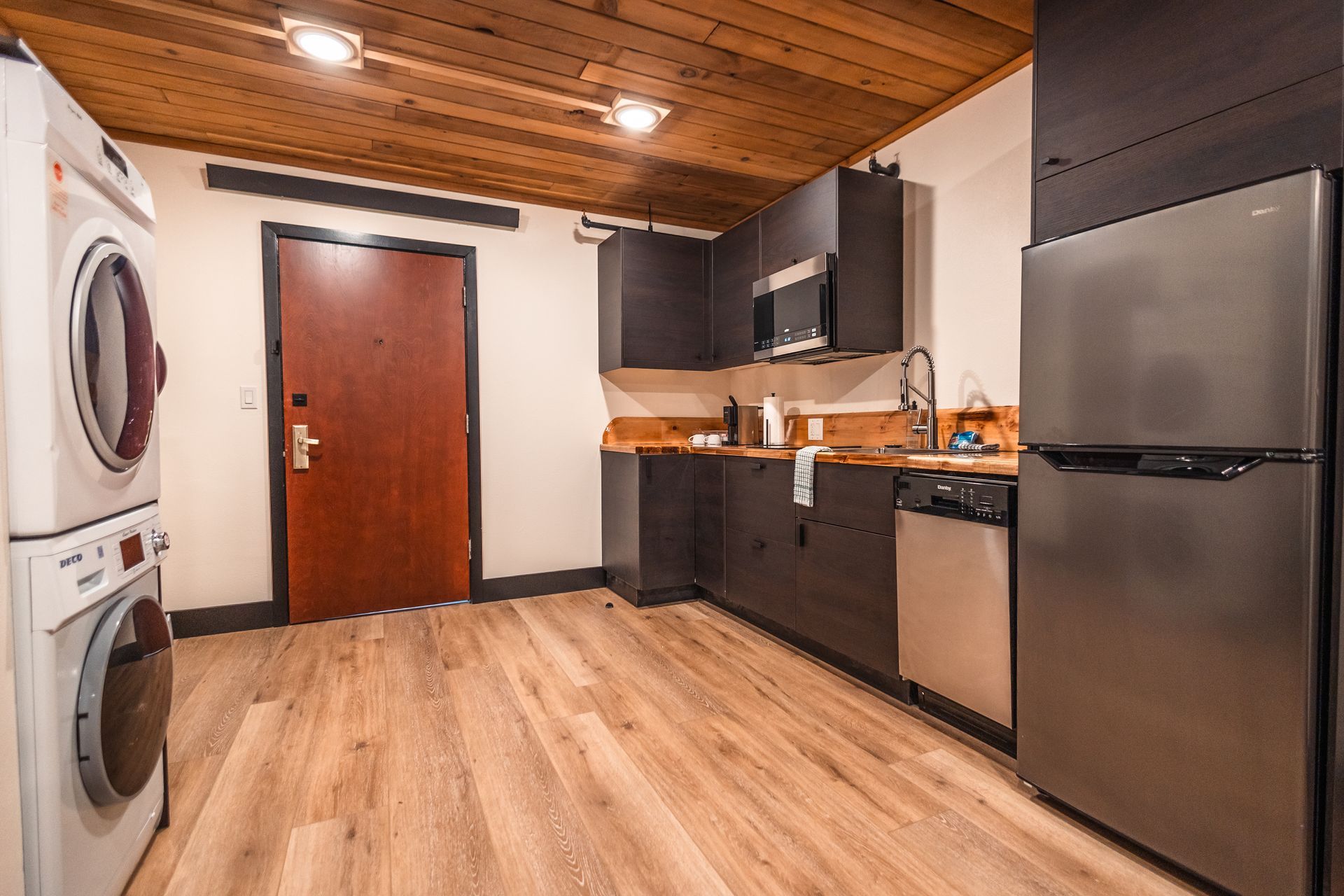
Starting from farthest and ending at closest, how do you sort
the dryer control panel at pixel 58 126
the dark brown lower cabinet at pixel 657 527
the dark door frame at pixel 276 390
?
the dark brown lower cabinet at pixel 657 527
the dark door frame at pixel 276 390
the dryer control panel at pixel 58 126

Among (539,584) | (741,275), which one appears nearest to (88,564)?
(539,584)

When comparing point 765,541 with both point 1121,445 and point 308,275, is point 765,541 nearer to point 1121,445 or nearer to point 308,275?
point 1121,445

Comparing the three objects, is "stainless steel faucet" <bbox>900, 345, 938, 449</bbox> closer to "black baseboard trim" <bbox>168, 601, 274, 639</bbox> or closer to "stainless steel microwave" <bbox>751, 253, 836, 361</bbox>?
"stainless steel microwave" <bbox>751, 253, 836, 361</bbox>

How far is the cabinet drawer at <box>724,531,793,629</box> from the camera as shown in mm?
2744

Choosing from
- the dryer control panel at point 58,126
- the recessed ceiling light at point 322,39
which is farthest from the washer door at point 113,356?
the recessed ceiling light at point 322,39

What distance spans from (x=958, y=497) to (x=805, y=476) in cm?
74

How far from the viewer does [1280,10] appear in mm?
1225

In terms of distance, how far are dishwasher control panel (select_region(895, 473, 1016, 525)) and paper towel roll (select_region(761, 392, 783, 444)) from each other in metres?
1.29

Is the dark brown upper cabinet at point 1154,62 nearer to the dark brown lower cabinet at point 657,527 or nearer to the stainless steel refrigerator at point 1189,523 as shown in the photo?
the stainless steel refrigerator at point 1189,523

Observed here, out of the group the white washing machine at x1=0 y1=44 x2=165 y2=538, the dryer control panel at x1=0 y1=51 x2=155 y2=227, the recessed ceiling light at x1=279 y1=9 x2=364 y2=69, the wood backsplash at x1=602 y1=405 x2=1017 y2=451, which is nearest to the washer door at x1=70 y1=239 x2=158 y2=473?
the white washing machine at x1=0 y1=44 x2=165 y2=538

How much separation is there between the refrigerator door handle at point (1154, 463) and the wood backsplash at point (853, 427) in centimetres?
85

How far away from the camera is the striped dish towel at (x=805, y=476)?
255 cm

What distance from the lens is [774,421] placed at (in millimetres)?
3430

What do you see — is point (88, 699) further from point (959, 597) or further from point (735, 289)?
point (735, 289)
